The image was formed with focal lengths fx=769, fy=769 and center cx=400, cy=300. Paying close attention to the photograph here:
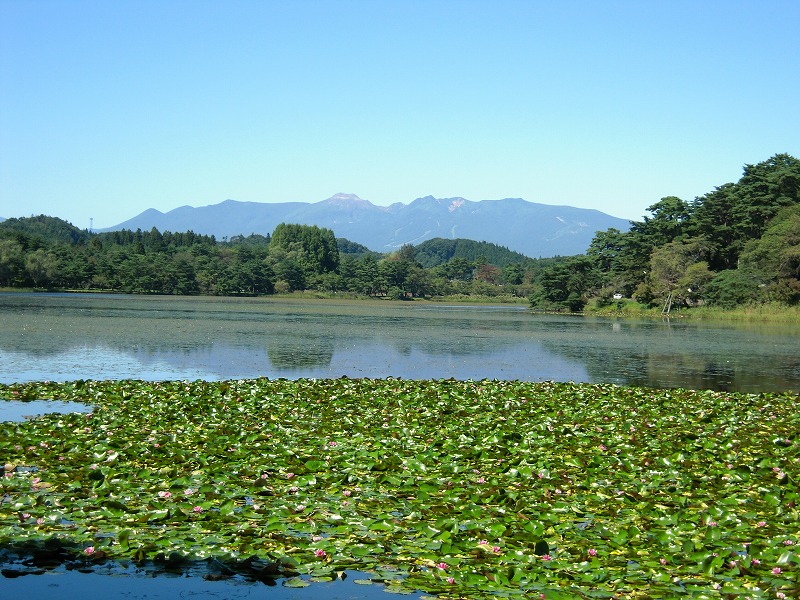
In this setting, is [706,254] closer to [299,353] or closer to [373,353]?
[373,353]

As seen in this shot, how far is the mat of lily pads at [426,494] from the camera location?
21.0 ft

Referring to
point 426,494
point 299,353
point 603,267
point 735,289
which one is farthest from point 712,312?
point 426,494

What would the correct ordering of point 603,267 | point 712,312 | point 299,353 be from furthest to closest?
point 603,267 < point 712,312 < point 299,353

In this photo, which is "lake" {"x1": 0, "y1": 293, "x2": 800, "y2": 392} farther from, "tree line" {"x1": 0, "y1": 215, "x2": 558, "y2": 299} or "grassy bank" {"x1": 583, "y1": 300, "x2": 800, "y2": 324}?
"tree line" {"x1": 0, "y1": 215, "x2": 558, "y2": 299}

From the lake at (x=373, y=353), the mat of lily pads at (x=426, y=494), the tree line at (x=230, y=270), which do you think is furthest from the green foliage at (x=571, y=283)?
the mat of lily pads at (x=426, y=494)

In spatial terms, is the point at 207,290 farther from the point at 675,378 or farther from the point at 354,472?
the point at 354,472

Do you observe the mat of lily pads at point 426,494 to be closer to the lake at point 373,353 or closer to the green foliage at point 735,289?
the lake at point 373,353

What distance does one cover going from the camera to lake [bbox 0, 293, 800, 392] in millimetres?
22219

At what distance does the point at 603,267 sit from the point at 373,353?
62.1 meters

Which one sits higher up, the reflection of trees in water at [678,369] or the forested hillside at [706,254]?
the forested hillside at [706,254]

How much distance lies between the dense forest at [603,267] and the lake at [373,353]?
885 inches

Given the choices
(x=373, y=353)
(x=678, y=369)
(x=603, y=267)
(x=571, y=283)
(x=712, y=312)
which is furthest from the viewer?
(x=603, y=267)

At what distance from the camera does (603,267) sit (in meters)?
86.6

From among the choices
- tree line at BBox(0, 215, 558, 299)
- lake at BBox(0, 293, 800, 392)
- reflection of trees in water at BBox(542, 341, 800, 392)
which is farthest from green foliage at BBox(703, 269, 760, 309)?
tree line at BBox(0, 215, 558, 299)
